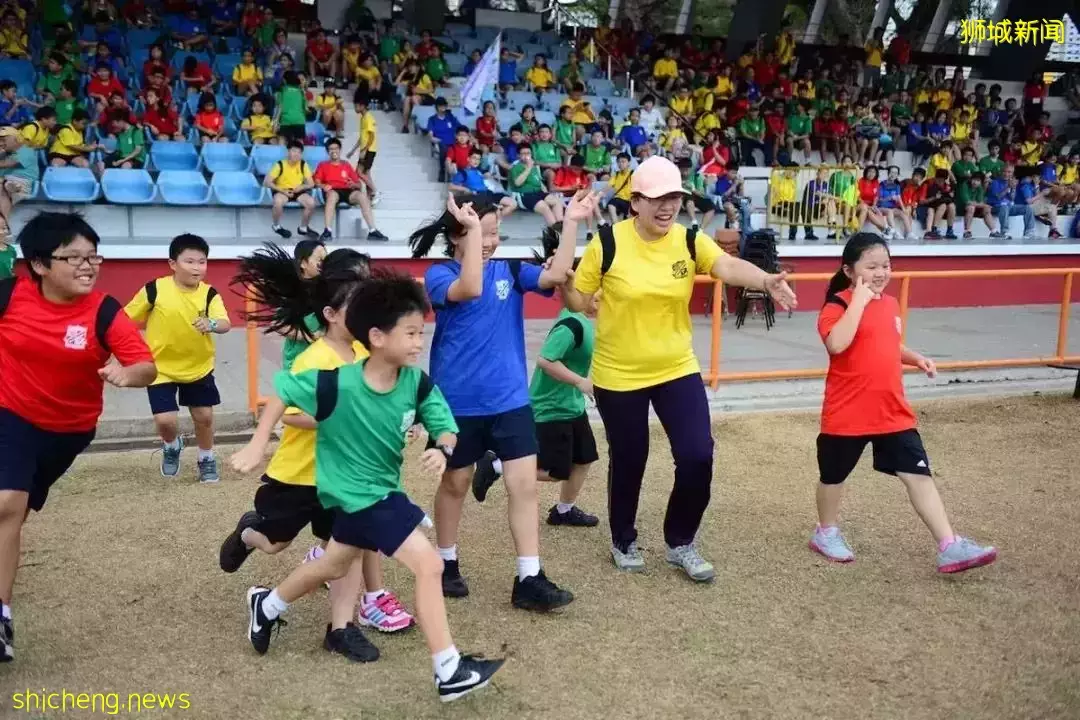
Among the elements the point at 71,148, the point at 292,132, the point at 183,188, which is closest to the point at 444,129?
the point at 292,132

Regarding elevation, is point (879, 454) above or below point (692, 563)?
above

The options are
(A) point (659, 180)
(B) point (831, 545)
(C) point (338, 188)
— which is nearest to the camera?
(A) point (659, 180)

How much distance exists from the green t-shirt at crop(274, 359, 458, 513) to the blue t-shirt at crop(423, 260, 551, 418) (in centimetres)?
73

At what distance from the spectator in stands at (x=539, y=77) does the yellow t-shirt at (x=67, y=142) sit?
869 centimetres

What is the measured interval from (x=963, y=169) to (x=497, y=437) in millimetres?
17749

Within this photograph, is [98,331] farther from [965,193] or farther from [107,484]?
[965,193]

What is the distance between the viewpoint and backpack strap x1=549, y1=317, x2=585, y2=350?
545 centimetres

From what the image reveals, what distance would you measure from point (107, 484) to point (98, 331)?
9.54 feet

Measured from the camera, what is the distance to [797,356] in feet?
36.1

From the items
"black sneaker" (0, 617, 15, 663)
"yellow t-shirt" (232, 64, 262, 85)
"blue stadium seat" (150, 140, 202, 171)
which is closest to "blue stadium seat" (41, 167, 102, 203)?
"blue stadium seat" (150, 140, 202, 171)

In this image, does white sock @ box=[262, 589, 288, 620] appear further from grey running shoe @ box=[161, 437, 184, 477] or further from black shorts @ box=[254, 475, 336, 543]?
grey running shoe @ box=[161, 437, 184, 477]

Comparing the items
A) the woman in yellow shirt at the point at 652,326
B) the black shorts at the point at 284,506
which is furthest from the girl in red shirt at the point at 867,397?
the black shorts at the point at 284,506

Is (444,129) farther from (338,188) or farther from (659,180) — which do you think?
(659,180)

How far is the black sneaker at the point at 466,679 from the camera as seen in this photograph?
3.56 meters
